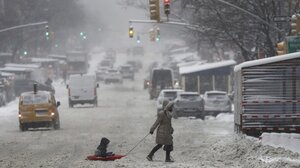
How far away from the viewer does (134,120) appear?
4300cm

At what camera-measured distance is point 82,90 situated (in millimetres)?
58750

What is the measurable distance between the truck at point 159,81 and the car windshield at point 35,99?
33.5 meters

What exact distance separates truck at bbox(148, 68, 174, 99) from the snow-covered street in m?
21.4

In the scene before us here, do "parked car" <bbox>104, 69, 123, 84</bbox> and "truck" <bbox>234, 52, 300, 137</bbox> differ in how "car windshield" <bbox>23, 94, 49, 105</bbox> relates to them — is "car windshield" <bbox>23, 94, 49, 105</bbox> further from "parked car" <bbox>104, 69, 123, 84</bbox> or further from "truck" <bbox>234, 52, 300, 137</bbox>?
"parked car" <bbox>104, 69, 123, 84</bbox>

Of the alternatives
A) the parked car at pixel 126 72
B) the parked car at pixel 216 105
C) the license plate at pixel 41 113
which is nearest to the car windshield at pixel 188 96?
the parked car at pixel 216 105

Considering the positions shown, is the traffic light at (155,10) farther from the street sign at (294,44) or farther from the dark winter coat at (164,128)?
Result: the dark winter coat at (164,128)

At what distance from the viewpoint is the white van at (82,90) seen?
5866 cm

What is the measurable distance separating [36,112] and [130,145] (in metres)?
9.80

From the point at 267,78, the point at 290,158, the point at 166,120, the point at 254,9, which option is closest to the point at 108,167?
the point at 166,120

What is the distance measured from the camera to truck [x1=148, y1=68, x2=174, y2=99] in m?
70.4

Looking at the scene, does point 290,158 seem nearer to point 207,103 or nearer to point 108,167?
point 108,167

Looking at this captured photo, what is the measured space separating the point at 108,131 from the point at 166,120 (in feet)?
46.0

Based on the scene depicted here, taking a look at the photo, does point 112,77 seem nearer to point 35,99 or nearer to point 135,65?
point 135,65

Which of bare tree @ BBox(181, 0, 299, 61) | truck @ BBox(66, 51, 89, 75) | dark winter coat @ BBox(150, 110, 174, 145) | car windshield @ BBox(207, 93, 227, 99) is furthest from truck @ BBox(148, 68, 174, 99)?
dark winter coat @ BBox(150, 110, 174, 145)
